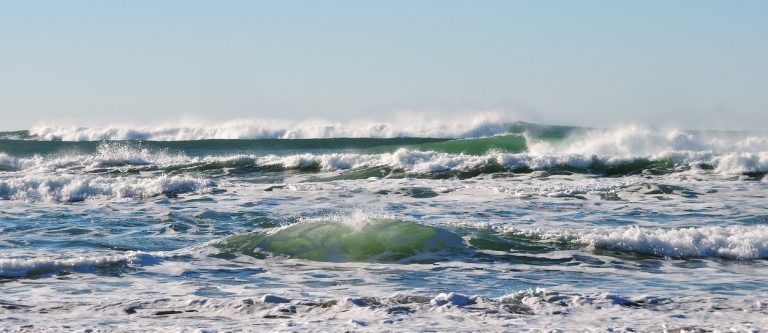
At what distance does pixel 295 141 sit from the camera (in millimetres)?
44500

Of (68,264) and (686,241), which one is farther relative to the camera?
(686,241)

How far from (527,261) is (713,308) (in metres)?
3.06

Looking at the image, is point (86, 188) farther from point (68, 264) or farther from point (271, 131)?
point (271, 131)

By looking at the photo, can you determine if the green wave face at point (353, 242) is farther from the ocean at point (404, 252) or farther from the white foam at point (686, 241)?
the white foam at point (686, 241)

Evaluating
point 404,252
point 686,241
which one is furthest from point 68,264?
point 686,241

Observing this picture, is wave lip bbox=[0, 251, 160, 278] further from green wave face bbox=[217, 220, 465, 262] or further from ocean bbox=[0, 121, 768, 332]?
green wave face bbox=[217, 220, 465, 262]

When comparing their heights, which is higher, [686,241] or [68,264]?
[686,241]

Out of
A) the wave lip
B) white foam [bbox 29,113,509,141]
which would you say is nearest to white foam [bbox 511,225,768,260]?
the wave lip

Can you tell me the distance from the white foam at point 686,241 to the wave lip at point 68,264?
4.85 meters

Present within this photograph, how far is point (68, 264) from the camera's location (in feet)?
32.3

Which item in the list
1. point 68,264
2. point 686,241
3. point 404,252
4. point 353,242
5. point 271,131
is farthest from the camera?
point 271,131

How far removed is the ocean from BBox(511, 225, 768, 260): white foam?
0.08ft

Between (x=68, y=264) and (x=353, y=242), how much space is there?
10.7 ft

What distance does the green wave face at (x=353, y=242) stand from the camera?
11070 millimetres
